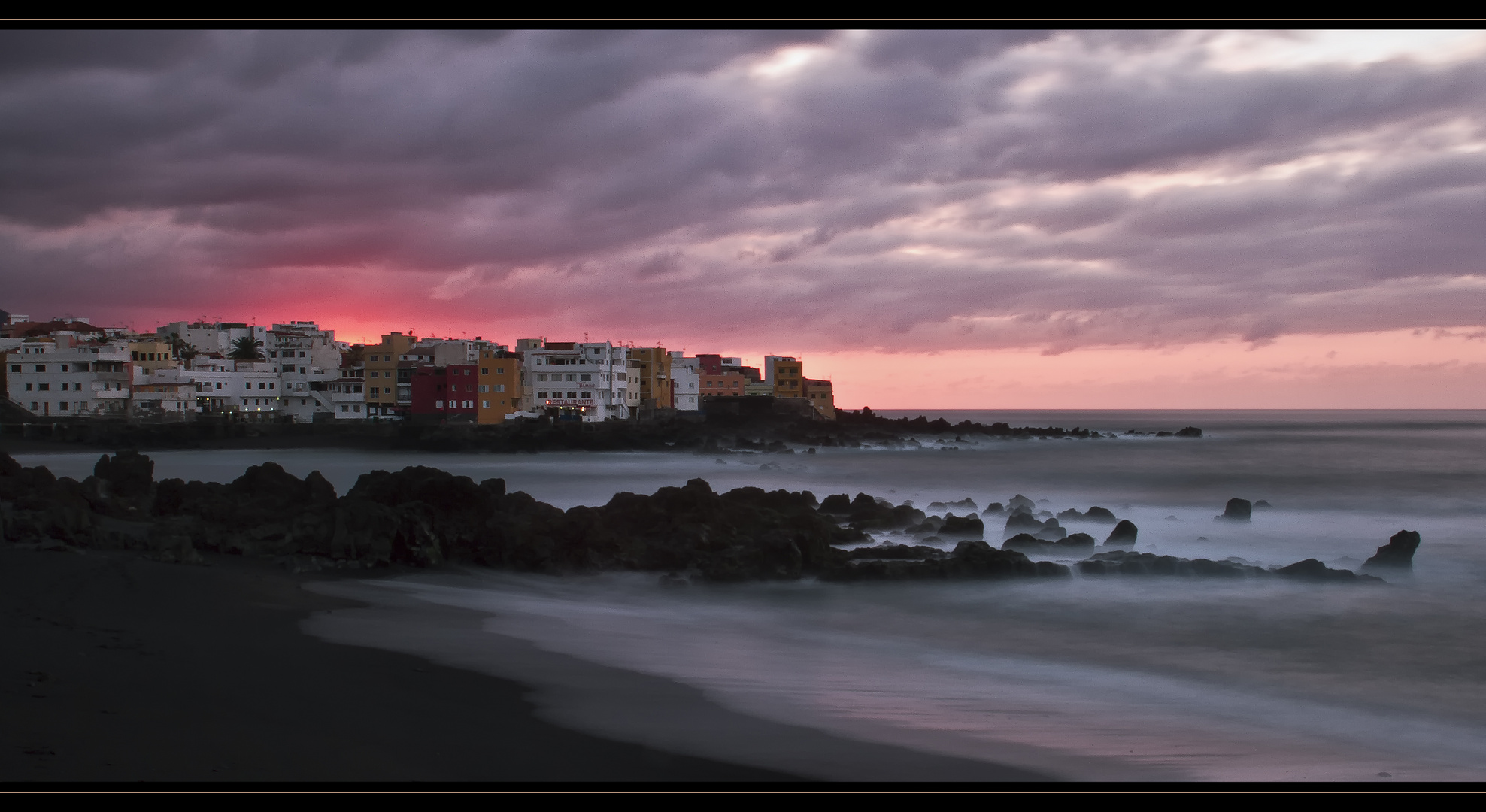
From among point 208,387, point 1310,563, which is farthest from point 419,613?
point 208,387

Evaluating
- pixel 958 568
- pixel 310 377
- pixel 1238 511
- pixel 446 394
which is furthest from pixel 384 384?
pixel 958 568

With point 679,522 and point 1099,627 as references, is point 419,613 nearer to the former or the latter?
point 679,522

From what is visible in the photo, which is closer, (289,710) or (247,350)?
(289,710)

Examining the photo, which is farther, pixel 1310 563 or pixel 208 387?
pixel 208 387

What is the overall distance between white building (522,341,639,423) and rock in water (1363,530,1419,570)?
109 feet

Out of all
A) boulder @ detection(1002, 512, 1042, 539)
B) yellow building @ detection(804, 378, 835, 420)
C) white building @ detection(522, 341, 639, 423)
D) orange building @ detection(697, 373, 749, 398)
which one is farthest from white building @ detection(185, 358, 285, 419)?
boulder @ detection(1002, 512, 1042, 539)

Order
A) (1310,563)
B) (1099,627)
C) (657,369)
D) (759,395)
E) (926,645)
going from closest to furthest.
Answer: (926,645), (1099,627), (1310,563), (657,369), (759,395)

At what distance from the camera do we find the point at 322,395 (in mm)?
42844

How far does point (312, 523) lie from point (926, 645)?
5342 mm

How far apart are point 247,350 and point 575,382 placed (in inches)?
761

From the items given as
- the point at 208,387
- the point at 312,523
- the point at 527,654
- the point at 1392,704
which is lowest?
the point at 1392,704

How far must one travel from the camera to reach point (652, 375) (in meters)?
47.9

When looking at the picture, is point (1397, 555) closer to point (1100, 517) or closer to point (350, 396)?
point (1100, 517)

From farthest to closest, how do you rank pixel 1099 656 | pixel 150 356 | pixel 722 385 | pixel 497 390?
pixel 722 385 < pixel 497 390 < pixel 150 356 < pixel 1099 656
